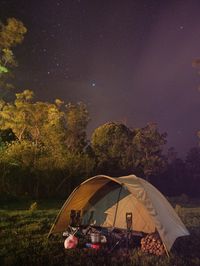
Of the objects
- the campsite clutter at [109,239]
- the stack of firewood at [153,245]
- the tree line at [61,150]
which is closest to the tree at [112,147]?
the tree line at [61,150]

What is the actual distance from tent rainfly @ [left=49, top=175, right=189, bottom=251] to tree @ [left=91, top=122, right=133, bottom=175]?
19.9m

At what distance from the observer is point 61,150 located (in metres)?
29.7

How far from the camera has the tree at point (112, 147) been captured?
34.9m

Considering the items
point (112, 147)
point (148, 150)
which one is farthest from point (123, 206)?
point (148, 150)

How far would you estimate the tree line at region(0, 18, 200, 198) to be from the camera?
2515 centimetres

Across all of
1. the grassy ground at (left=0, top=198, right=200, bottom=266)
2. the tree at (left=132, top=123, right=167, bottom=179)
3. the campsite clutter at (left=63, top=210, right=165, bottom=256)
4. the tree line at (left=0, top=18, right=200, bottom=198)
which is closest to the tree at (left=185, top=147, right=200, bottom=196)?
the tree line at (left=0, top=18, right=200, bottom=198)

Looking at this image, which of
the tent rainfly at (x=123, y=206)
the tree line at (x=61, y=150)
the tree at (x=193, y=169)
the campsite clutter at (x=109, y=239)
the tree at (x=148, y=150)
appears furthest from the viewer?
the tree at (x=193, y=169)

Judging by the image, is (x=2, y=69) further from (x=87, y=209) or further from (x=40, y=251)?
(x=40, y=251)

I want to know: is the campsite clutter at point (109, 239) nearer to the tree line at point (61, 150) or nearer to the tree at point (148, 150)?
the tree line at point (61, 150)

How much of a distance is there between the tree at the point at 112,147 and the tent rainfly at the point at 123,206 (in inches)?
785

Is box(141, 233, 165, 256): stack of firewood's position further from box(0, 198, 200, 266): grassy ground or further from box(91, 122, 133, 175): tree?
box(91, 122, 133, 175): tree

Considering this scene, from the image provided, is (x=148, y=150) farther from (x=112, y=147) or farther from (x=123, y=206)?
(x=123, y=206)

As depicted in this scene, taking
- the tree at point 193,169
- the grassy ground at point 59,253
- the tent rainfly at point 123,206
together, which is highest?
the tree at point 193,169

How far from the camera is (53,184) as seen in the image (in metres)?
28.2
